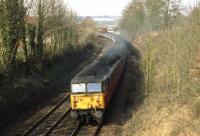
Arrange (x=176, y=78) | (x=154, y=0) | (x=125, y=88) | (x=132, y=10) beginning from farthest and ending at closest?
(x=132, y=10) < (x=154, y=0) < (x=125, y=88) < (x=176, y=78)

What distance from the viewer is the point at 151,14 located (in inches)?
2574

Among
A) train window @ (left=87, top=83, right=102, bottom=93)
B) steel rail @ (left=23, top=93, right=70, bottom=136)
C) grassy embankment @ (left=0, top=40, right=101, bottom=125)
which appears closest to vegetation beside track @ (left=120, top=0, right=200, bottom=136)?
train window @ (left=87, top=83, right=102, bottom=93)

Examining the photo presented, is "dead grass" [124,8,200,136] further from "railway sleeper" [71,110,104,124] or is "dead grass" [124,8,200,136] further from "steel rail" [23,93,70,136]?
"steel rail" [23,93,70,136]

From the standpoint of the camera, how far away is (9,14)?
27594mm

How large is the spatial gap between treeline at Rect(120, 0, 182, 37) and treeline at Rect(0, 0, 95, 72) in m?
12.1

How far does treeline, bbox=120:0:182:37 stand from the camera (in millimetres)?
61269

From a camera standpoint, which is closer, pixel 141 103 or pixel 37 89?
pixel 141 103

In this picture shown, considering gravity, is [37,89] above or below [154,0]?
below

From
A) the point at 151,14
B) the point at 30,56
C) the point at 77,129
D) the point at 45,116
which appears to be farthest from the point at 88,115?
the point at 151,14

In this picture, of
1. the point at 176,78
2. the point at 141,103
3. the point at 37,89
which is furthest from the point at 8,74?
the point at 176,78

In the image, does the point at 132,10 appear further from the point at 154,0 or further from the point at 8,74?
the point at 8,74

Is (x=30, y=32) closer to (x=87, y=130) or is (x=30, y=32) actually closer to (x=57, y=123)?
(x=57, y=123)

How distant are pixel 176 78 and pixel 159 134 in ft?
21.8

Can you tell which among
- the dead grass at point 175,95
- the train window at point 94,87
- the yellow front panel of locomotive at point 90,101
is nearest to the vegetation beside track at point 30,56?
the yellow front panel of locomotive at point 90,101
